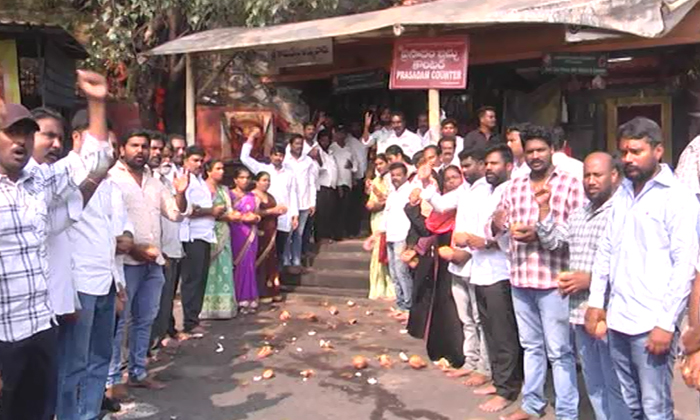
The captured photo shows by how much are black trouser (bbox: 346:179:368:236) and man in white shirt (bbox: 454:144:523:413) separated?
21.6 feet

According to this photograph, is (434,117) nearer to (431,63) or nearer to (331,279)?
(431,63)

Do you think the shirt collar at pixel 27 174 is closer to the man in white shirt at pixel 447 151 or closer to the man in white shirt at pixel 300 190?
the man in white shirt at pixel 447 151

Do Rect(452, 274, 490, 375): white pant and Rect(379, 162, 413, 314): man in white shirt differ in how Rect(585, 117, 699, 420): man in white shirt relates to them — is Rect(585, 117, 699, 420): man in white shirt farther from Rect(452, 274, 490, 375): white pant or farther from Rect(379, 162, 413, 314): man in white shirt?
Rect(379, 162, 413, 314): man in white shirt

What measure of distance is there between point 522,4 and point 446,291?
3.83 metres

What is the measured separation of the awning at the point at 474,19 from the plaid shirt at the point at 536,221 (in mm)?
3292

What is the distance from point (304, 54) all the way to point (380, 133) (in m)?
1.75

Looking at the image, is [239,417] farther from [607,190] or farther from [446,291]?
[607,190]

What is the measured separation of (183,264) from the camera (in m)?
8.63

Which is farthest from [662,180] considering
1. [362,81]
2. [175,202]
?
[362,81]

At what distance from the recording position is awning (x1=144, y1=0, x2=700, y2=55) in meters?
7.80

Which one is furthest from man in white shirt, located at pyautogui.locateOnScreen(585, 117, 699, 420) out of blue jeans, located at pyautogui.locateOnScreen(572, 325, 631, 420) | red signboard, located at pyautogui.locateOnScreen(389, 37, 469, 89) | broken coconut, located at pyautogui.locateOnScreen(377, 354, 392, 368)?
red signboard, located at pyautogui.locateOnScreen(389, 37, 469, 89)

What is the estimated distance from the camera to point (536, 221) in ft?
17.1

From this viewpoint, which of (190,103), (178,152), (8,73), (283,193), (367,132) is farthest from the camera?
(367,132)

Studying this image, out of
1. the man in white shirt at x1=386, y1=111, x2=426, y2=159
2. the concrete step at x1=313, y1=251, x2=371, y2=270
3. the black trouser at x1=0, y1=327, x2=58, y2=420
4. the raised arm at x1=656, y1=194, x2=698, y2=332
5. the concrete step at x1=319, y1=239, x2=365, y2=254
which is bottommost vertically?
the concrete step at x1=313, y1=251, x2=371, y2=270
